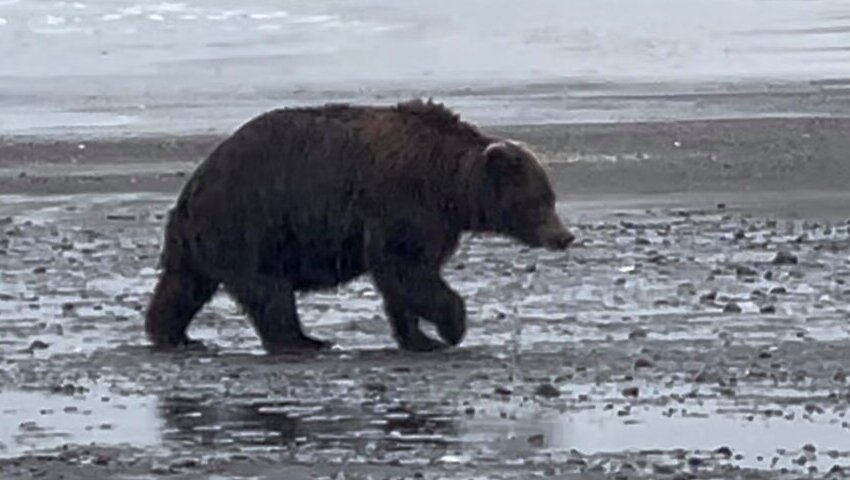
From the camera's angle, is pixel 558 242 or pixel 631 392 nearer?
pixel 631 392

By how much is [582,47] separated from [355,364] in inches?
1000

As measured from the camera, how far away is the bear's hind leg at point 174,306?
12859 millimetres

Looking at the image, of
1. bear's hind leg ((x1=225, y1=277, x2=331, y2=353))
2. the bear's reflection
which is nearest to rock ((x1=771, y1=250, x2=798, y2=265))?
bear's hind leg ((x1=225, y1=277, x2=331, y2=353))

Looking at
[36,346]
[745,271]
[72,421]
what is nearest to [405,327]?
[36,346]

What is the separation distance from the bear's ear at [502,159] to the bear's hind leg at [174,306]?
50.6 inches

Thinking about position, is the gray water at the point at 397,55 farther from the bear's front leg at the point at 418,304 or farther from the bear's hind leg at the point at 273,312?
the bear's front leg at the point at 418,304

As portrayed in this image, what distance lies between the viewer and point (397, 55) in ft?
118

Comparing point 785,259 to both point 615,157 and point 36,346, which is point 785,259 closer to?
point 36,346

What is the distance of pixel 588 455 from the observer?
9648 mm

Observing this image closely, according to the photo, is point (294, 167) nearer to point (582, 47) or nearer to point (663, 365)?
point (663, 365)

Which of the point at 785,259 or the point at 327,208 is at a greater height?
the point at 327,208

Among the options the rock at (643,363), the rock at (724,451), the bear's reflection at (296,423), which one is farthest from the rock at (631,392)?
the rock at (724,451)

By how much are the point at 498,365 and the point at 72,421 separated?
198 cm

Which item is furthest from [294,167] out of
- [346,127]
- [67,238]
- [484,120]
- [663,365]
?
[484,120]
